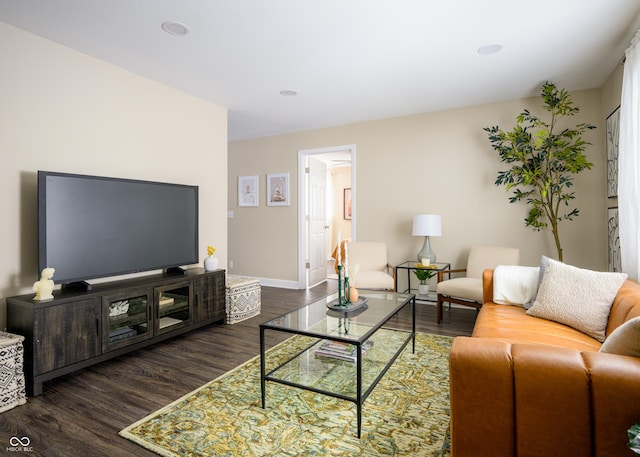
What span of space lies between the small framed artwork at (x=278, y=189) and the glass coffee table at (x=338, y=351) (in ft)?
10.2

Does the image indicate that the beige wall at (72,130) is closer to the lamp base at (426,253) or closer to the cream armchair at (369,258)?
the cream armchair at (369,258)

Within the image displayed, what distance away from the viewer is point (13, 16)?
2.43m

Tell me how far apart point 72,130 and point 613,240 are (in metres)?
5.11

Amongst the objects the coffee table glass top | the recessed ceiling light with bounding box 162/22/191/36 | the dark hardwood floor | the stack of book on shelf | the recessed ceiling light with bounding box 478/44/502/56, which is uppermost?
the recessed ceiling light with bounding box 478/44/502/56

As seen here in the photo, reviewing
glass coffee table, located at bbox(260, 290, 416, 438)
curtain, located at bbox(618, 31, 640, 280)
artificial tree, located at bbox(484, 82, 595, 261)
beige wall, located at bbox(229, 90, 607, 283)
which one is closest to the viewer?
glass coffee table, located at bbox(260, 290, 416, 438)

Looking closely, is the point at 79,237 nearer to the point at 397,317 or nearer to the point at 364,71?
the point at 364,71

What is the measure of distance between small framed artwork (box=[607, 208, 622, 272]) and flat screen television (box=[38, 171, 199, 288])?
13.7ft

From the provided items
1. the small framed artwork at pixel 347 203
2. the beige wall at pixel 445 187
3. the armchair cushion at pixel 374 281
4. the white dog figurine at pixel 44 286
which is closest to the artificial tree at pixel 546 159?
the beige wall at pixel 445 187

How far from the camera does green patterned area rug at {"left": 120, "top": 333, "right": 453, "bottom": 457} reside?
5.68ft

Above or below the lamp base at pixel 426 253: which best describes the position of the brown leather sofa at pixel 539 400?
below

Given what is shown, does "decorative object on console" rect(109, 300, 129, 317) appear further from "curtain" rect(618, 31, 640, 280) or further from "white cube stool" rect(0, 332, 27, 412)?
"curtain" rect(618, 31, 640, 280)

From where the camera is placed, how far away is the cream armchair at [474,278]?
358cm

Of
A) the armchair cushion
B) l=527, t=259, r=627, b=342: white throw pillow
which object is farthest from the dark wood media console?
l=527, t=259, r=627, b=342: white throw pillow

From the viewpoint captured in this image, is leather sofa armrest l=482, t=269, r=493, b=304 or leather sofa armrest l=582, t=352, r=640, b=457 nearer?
leather sofa armrest l=582, t=352, r=640, b=457
